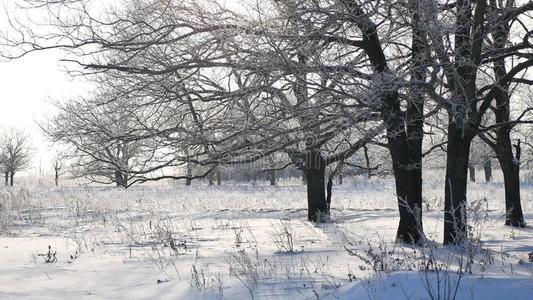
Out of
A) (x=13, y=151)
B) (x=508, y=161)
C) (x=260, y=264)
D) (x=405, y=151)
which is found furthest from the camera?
(x=13, y=151)

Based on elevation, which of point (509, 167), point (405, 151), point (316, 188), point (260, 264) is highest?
point (405, 151)

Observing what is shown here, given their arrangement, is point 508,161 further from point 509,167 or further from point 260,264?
point 260,264

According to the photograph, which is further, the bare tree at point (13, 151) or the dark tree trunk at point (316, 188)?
the bare tree at point (13, 151)

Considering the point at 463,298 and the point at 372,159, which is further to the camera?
the point at 372,159

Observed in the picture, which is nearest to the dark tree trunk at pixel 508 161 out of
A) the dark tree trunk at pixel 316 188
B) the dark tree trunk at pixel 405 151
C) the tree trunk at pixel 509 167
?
the tree trunk at pixel 509 167

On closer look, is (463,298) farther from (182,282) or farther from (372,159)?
(372,159)

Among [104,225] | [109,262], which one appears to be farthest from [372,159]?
[109,262]

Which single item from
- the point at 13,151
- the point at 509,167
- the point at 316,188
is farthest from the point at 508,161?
the point at 13,151

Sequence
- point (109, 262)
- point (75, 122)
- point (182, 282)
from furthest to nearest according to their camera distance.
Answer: point (75, 122), point (109, 262), point (182, 282)

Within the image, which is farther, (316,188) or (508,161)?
(316,188)

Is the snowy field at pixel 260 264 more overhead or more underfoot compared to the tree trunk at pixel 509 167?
more underfoot

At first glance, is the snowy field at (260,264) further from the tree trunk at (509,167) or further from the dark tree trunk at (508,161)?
the tree trunk at (509,167)

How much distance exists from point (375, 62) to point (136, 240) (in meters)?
5.21

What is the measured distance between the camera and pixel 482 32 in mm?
8023
